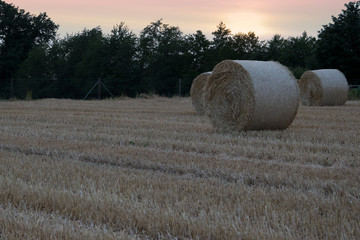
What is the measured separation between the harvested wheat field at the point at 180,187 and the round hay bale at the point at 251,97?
0.90 m

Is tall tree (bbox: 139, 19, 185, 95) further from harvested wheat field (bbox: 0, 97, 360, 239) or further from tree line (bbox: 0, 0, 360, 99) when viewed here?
harvested wheat field (bbox: 0, 97, 360, 239)

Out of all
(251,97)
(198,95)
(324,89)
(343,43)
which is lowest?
(198,95)

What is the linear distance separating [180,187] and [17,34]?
4894 centimetres

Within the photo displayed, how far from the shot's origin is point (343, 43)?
34.3 m

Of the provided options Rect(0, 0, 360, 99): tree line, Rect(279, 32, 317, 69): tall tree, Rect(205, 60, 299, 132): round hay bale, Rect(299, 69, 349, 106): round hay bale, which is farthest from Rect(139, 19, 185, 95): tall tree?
Rect(205, 60, 299, 132): round hay bale

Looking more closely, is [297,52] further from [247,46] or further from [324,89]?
[324,89]

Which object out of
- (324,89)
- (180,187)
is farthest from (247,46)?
(180,187)

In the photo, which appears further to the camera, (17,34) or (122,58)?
(17,34)

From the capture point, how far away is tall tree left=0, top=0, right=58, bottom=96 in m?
45.8

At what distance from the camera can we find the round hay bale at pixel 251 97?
8695 millimetres

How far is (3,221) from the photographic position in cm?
326

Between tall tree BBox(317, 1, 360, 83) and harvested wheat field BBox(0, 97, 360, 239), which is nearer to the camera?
harvested wheat field BBox(0, 97, 360, 239)

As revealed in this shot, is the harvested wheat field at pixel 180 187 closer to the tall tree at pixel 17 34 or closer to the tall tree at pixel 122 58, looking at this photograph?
the tall tree at pixel 122 58

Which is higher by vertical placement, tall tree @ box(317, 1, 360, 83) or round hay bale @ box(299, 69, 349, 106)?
tall tree @ box(317, 1, 360, 83)
